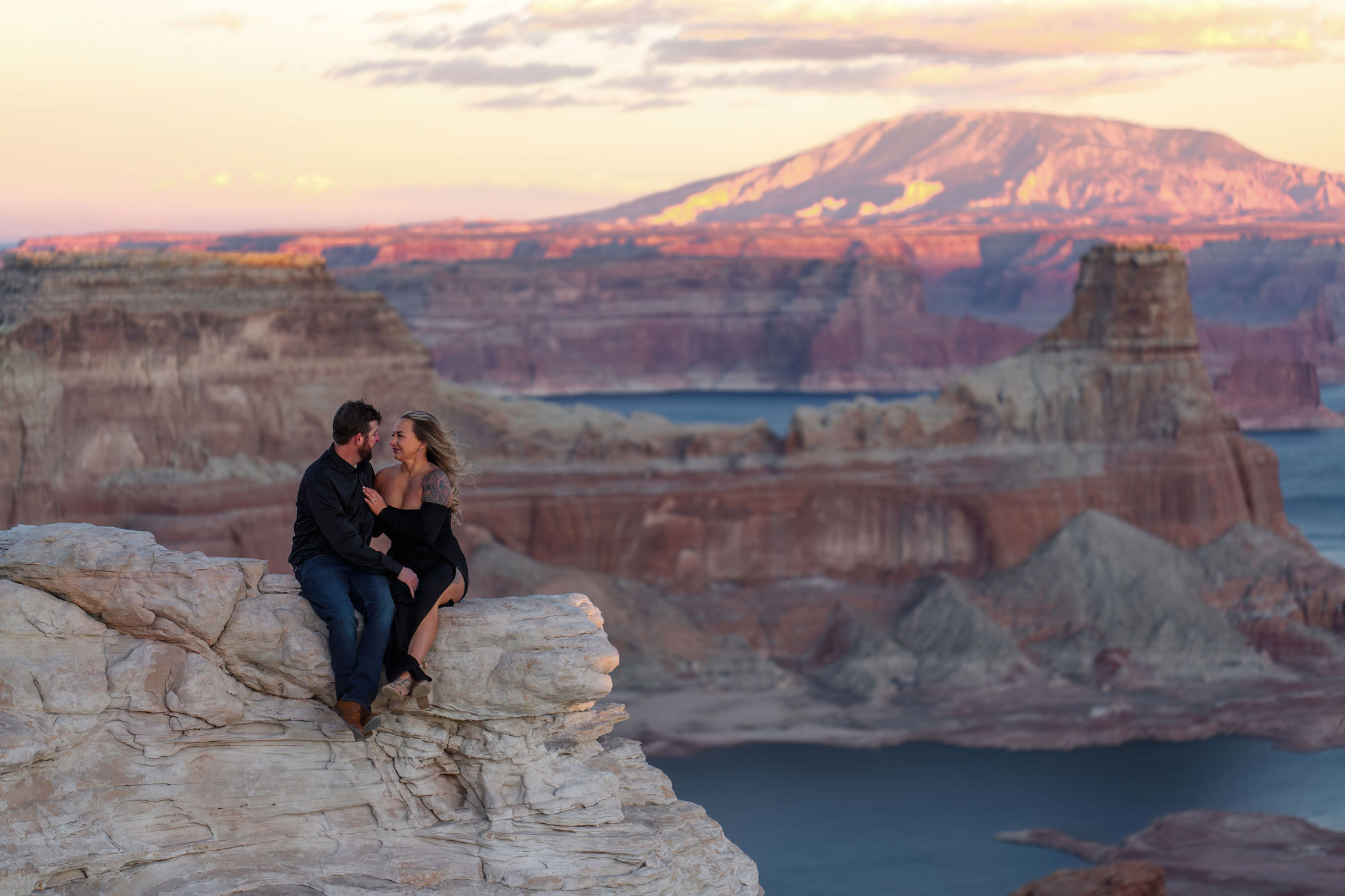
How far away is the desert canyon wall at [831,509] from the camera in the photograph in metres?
44.5

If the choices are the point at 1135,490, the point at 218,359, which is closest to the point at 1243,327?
the point at 1135,490

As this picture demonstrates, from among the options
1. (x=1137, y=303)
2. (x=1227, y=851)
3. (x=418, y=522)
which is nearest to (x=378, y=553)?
(x=418, y=522)

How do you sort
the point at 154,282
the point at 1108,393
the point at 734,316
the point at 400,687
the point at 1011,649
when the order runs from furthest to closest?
1. the point at 734,316
2. the point at 1108,393
3. the point at 1011,649
4. the point at 154,282
5. the point at 400,687

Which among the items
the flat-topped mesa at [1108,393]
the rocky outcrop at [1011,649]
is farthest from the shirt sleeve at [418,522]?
the flat-topped mesa at [1108,393]

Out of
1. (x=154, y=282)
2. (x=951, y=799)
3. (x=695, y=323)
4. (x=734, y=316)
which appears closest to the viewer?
(x=951, y=799)

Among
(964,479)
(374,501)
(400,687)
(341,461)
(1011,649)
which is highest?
(341,461)

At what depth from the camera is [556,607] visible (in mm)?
10984

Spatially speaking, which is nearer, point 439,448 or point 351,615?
point 351,615

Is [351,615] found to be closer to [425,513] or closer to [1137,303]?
[425,513]

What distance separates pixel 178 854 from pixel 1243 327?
132m

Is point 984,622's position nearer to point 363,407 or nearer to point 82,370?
point 82,370

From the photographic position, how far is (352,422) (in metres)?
10.4

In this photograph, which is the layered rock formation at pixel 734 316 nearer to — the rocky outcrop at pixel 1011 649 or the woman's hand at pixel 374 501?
the rocky outcrop at pixel 1011 649

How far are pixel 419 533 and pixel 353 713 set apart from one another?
1207 millimetres
